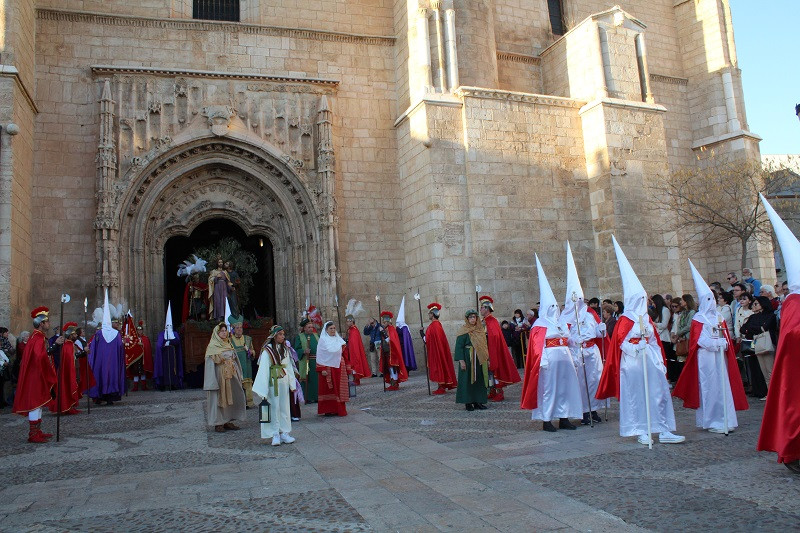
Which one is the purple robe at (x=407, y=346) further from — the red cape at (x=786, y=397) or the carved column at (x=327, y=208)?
the red cape at (x=786, y=397)

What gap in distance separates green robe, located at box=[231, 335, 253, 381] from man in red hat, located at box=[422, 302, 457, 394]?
10.9 ft

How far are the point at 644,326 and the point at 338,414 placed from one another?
4917 mm

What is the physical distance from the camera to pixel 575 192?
16.6 meters

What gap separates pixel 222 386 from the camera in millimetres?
8773

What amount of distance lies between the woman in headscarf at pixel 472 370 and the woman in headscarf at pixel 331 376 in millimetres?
1814

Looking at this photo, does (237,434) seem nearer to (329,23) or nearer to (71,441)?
(71,441)

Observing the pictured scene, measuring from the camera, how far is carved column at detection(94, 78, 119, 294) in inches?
567

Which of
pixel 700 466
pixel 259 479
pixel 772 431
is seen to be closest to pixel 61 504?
pixel 259 479

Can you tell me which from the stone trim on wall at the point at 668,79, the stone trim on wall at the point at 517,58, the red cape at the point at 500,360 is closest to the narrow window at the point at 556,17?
the stone trim on wall at the point at 517,58

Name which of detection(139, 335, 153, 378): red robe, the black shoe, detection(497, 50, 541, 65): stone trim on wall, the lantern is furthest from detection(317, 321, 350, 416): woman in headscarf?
detection(497, 50, 541, 65): stone trim on wall

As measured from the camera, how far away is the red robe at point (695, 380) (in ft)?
24.2

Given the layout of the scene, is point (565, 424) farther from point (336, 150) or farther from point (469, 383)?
point (336, 150)

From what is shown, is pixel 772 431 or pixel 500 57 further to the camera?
pixel 500 57

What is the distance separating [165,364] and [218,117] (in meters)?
6.16
